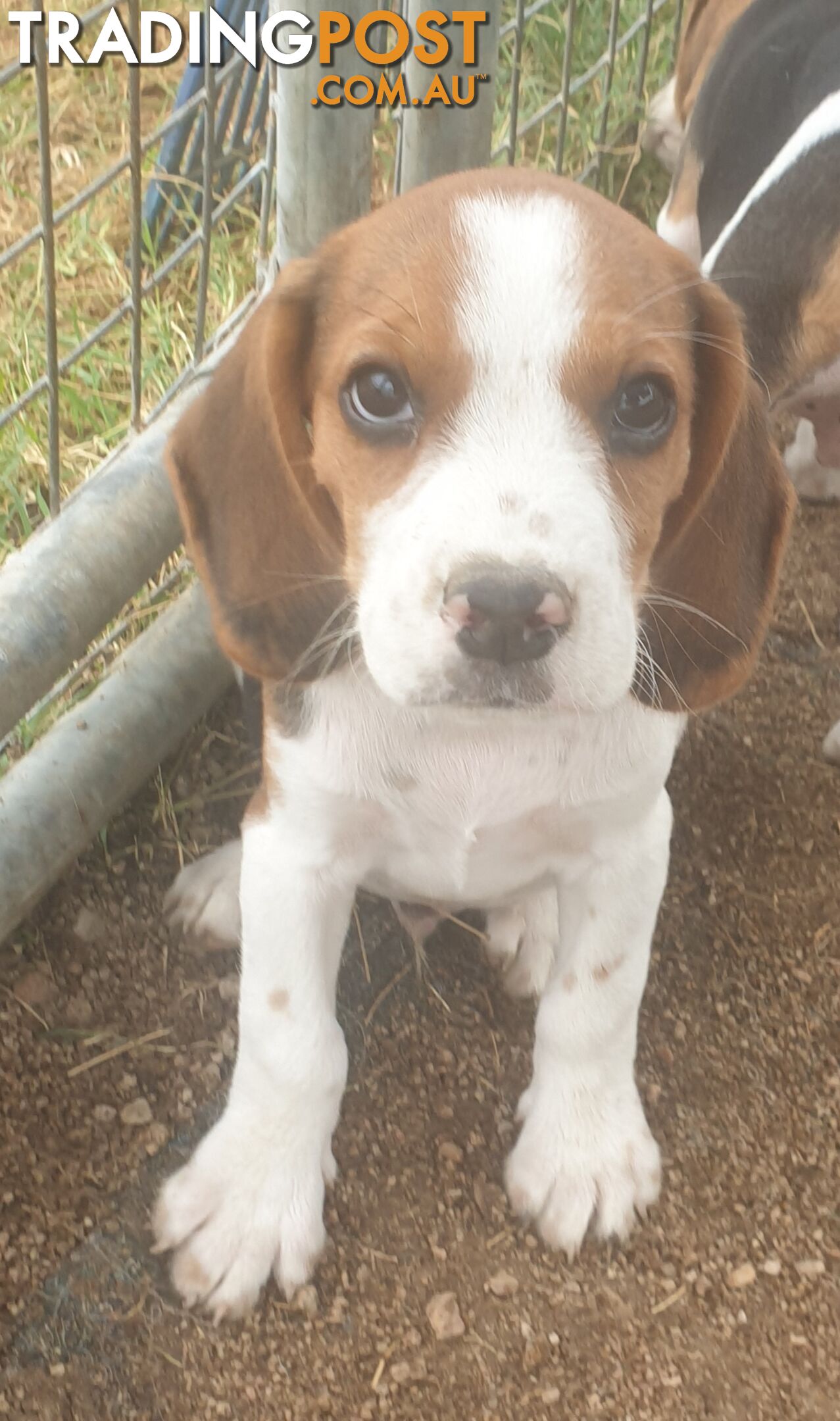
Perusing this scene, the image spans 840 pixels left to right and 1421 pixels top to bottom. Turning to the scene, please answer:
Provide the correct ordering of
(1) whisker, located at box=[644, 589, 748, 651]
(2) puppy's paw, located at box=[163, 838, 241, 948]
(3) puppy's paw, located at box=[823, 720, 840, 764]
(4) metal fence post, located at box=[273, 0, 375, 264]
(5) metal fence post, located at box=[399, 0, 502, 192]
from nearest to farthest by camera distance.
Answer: (1) whisker, located at box=[644, 589, 748, 651]
(4) metal fence post, located at box=[273, 0, 375, 264]
(2) puppy's paw, located at box=[163, 838, 241, 948]
(5) metal fence post, located at box=[399, 0, 502, 192]
(3) puppy's paw, located at box=[823, 720, 840, 764]

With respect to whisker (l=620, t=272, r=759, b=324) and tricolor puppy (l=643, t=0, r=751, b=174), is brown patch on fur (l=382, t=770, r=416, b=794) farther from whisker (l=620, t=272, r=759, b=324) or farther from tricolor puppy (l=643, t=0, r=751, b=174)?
tricolor puppy (l=643, t=0, r=751, b=174)

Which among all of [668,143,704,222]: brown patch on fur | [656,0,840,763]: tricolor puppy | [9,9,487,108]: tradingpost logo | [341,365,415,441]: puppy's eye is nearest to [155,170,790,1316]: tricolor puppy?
[341,365,415,441]: puppy's eye

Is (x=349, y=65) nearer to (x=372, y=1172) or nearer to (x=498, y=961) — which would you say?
(x=498, y=961)

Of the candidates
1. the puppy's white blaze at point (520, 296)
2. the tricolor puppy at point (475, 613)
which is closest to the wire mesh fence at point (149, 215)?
the tricolor puppy at point (475, 613)

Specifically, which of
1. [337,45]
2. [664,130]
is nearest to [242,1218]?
[337,45]

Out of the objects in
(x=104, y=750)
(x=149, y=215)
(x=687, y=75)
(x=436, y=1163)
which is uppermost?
(x=687, y=75)

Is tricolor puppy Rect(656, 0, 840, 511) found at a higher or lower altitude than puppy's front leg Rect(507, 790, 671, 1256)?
higher

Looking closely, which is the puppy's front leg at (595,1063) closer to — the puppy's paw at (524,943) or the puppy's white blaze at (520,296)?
the puppy's paw at (524,943)

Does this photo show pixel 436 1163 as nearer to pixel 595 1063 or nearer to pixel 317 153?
pixel 595 1063
